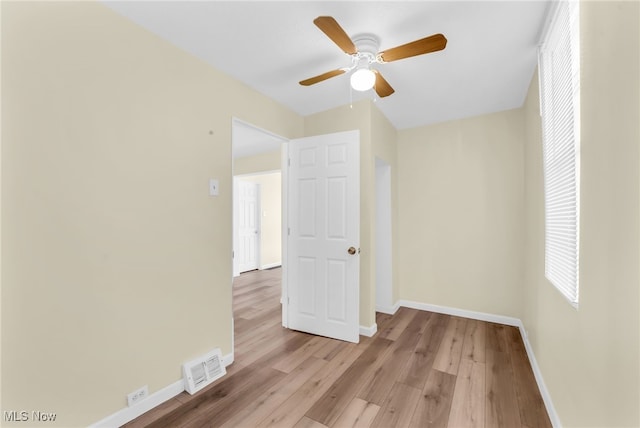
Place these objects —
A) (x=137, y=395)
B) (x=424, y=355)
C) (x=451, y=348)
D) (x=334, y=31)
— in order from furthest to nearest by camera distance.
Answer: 1. (x=451, y=348)
2. (x=424, y=355)
3. (x=137, y=395)
4. (x=334, y=31)

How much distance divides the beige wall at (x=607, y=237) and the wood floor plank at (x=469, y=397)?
1.49 feet

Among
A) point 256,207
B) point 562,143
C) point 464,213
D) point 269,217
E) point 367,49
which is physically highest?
point 367,49

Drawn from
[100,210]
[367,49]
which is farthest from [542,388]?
[100,210]

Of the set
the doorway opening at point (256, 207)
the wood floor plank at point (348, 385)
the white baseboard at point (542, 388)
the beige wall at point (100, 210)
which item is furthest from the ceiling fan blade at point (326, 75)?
the doorway opening at point (256, 207)

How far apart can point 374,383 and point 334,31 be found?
2.44 m

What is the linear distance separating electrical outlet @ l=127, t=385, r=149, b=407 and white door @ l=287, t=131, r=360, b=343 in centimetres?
158

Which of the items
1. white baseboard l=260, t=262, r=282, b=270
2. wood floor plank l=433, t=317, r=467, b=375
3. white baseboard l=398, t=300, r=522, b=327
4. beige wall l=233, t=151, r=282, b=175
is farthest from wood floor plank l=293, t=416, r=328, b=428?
white baseboard l=260, t=262, r=282, b=270

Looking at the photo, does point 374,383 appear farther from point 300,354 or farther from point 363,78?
point 363,78

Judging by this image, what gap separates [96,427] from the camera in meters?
1.57

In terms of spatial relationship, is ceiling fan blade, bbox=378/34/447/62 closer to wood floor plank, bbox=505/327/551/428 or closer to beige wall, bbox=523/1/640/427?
beige wall, bbox=523/1/640/427

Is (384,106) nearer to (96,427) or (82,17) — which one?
(82,17)

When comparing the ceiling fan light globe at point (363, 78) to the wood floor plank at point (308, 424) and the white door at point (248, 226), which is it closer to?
the wood floor plank at point (308, 424)

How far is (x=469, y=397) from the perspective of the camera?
195cm

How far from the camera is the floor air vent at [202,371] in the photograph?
2.01m
